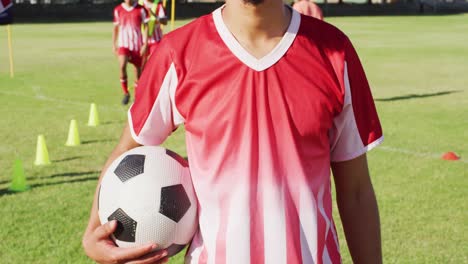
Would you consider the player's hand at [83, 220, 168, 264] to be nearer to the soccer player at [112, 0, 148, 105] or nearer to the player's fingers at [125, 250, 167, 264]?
the player's fingers at [125, 250, 167, 264]

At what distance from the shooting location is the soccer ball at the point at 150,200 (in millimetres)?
2316

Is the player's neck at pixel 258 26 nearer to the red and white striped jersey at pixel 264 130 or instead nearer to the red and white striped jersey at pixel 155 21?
the red and white striped jersey at pixel 264 130

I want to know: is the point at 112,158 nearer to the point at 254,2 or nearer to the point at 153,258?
the point at 153,258

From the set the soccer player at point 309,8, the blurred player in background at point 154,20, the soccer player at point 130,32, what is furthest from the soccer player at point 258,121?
the blurred player in background at point 154,20

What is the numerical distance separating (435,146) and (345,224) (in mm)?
7840

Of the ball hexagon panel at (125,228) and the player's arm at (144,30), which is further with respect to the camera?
the player's arm at (144,30)

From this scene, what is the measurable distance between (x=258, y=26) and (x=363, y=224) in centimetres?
80

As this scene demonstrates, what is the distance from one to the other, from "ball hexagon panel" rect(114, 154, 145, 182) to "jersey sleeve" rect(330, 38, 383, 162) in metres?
Answer: 0.67

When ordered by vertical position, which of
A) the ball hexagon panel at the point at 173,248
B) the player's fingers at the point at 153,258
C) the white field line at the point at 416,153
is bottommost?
the white field line at the point at 416,153

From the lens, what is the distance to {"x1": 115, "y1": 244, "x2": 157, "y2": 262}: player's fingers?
218 cm

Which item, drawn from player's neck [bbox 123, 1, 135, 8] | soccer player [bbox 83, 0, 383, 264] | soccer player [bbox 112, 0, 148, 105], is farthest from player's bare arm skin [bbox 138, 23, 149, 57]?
soccer player [bbox 83, 0, 383, 264]

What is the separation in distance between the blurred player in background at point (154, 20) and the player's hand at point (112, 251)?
12893mm

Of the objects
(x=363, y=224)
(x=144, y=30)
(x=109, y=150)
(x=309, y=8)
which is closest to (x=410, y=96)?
(x=309, y=8)

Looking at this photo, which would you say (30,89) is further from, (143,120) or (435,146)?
(143,120)
